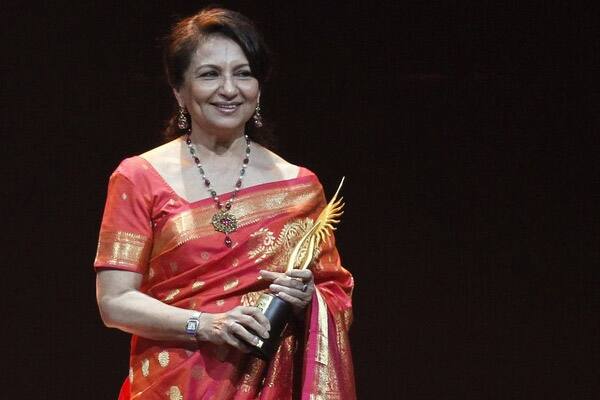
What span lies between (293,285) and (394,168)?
122 cm

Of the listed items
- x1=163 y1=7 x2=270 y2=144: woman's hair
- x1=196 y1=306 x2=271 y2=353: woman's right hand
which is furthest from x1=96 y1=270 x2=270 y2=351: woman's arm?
x1=163 y1=7 x2=270 y2=144: woman's hair

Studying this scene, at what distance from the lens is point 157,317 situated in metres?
2.36

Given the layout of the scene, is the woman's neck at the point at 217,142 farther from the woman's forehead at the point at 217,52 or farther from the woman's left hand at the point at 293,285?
the woman's left hand at the point at 293,285

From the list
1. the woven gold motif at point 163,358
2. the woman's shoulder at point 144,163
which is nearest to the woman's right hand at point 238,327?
the woven gold motif at point 163,358

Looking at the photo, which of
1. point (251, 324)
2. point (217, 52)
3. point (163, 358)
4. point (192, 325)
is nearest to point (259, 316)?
point (251, 324)

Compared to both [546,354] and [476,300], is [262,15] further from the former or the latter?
[546,354]

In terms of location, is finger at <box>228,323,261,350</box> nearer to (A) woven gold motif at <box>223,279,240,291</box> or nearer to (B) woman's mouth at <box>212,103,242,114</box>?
(A) woven gold motif at <box>223,279,240,291</box>

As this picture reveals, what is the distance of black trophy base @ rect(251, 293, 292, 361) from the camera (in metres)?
2.31

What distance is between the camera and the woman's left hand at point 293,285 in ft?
7.72

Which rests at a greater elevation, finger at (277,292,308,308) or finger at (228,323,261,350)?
finger at (277,292,308,308)

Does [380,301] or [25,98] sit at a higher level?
[25,98]

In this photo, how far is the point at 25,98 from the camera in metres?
3.37

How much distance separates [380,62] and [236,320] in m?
1.33

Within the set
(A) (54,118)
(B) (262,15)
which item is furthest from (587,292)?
(A) (54,118)
